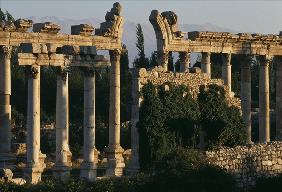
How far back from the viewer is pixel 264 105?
5650 centimetres

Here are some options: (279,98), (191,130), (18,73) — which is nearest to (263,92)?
(279,98)

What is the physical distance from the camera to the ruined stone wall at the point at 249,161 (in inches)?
1499

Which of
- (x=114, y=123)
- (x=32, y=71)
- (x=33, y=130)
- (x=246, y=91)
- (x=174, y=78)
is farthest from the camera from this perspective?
(x=246, y=91)

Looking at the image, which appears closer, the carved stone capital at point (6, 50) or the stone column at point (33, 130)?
the stone column at point (33, 130)

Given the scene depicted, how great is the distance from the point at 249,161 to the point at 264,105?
18563 mm

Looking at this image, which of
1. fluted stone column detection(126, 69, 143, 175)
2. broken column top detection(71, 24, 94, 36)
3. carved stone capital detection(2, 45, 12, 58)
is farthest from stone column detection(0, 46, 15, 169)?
fluted stone column detection(126, 69, 143, 175)

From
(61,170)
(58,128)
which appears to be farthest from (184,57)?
(61,170)

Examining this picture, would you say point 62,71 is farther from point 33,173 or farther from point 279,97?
point 279,97

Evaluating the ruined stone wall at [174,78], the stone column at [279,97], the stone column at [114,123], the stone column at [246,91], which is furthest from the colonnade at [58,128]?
the stone column at [279,97]

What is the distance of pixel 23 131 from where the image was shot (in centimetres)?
6412

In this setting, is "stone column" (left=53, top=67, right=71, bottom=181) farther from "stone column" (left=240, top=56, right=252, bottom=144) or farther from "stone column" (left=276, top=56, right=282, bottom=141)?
"stone column" (left=276, top=56, right=282, bottom=141)

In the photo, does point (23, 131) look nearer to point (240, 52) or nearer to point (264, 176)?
point (240, 52)

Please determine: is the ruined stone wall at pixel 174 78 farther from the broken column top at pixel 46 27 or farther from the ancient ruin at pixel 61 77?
the broken column top at pixel 46 27

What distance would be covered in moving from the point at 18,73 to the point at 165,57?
2541cm
